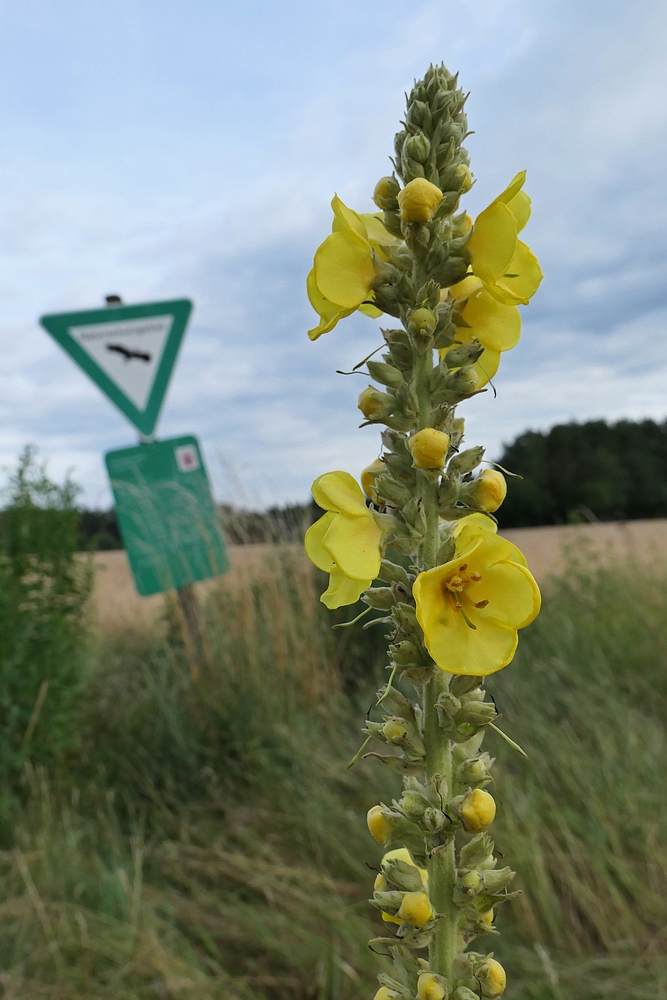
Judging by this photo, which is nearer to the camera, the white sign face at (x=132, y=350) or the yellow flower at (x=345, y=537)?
the yellow flower at (x=345, y=537)

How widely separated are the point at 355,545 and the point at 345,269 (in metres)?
0.38

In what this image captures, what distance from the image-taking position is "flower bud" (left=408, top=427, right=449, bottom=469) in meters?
0.86

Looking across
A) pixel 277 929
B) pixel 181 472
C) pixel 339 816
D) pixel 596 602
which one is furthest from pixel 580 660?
pixel 181 472

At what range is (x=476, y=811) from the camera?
2.78 feet

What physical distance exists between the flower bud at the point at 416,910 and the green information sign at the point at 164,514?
13.9 ft

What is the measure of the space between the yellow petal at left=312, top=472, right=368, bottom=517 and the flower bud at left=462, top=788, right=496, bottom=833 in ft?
1.24

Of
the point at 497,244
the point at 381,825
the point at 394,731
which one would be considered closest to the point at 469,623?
the point at 394,731

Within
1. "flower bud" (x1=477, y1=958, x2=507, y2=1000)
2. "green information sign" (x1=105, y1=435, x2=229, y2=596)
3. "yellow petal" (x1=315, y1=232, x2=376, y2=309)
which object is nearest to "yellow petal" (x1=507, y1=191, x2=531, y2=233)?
"yellow petal" (x1=315, y1=232, x2=376, y2=309)

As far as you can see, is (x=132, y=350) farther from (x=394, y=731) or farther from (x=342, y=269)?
(x=394, y=731)

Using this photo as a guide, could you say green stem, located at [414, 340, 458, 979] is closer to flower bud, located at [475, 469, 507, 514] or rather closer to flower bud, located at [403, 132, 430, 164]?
flower bud, located at [475, 469, 507, 514]

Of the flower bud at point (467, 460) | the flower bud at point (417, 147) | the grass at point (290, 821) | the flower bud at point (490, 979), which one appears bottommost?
the grass at point (290, 821)

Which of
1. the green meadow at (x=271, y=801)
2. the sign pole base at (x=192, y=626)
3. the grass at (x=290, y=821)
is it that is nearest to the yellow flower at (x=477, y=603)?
the grass at (x=290, y=821)

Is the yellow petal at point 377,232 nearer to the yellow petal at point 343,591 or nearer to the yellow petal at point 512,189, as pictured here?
the yellow petal at point 512,189

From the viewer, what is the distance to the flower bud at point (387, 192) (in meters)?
1.00
